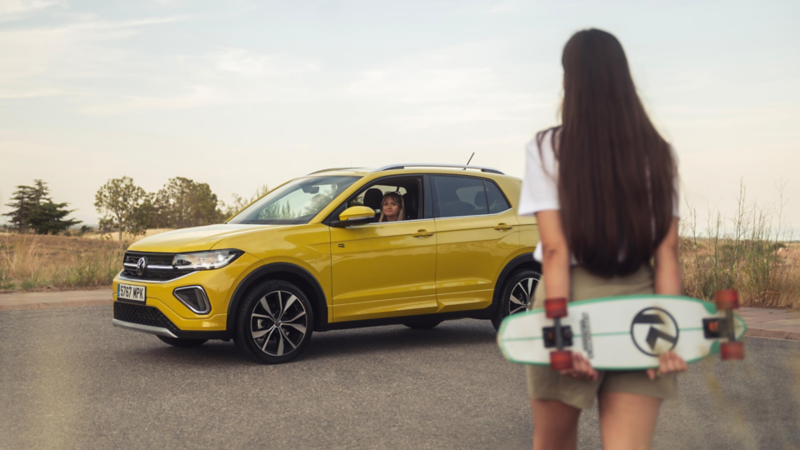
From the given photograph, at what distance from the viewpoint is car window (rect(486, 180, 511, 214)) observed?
9430mm

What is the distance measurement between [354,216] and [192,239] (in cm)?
154

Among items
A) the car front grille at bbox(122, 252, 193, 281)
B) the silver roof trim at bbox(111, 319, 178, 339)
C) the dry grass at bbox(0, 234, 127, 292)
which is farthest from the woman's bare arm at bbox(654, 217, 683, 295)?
the dry grass at bbox(0, 234, 127, 292)

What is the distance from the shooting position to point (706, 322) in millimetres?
2322

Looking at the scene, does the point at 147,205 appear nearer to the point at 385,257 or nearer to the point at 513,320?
the point at 385,257

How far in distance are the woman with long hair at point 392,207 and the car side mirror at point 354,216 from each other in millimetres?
608

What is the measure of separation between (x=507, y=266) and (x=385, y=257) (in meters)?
1.55

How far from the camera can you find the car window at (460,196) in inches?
359

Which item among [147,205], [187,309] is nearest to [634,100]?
[187,309]

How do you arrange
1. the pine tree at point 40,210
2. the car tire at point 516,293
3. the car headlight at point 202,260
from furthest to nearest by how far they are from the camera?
the pine tree at point 40,210 < the car tire at point 516,293 < the car headlight at point 202,260

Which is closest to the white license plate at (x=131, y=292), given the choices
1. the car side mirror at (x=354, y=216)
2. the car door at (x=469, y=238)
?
the car side mirror at (x=354, y=216)

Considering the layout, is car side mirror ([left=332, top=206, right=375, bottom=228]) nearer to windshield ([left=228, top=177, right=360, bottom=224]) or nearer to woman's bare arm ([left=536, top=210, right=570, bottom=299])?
windshield ([left=228, top=177, right=360, bottom=224])

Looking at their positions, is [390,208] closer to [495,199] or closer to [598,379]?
[495,199]

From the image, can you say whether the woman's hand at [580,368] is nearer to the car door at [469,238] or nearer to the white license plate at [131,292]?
the white license plate at [131,292]

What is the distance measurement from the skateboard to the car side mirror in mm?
5917
